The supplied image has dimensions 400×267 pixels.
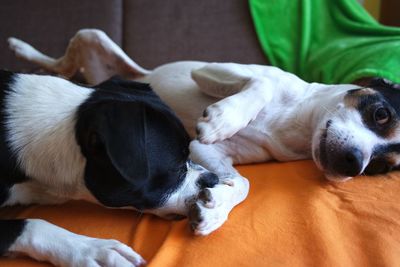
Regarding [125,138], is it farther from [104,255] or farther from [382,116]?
[382,116]

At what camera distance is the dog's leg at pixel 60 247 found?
1118mm

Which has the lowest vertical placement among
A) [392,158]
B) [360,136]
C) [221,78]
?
[392,158]

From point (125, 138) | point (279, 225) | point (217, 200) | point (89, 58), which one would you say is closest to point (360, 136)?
point (279, 225)

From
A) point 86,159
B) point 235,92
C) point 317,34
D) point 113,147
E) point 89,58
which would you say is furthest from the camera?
point 317,34

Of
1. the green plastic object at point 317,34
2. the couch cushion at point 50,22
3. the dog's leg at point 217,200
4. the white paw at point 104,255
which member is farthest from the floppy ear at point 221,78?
the couch cushion at point 50,22

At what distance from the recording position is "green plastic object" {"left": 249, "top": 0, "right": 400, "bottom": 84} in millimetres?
2242

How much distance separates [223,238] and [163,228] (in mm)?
197

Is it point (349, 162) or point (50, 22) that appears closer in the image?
point (349, 162)

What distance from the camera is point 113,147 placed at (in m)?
1.04

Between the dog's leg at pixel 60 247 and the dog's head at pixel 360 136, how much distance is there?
2.60 feet

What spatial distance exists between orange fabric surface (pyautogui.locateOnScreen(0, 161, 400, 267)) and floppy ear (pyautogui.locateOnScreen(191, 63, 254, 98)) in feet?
1.46

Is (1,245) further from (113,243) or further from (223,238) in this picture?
(223,238)

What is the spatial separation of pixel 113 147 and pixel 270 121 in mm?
888

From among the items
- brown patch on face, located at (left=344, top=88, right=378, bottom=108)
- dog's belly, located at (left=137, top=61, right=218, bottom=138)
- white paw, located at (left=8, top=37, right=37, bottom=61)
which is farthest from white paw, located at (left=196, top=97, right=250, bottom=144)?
white paw, located at (left=8, top=37, right=37, bottom=61)
